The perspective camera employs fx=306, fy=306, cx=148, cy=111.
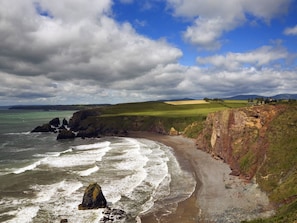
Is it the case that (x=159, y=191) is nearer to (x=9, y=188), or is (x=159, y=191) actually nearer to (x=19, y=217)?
(x=19, y=217)

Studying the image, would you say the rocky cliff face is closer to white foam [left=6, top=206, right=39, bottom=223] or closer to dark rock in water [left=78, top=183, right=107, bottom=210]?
dark rock in water [left=78, top=183, right=107, bottom=210]

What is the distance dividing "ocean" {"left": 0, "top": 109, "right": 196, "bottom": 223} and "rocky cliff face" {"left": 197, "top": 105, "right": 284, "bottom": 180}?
9.71m

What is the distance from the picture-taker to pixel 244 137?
59000 millimetres

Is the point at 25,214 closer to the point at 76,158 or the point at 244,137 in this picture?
the point at 76,158

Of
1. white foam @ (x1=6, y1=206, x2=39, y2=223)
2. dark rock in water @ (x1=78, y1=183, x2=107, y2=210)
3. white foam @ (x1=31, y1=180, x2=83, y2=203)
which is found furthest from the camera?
white foam @ (x1=31, y1=180, x2=83, y2=203)

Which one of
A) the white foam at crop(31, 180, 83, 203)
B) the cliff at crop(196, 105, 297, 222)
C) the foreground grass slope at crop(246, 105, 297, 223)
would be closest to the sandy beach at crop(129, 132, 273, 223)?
the foreground grass slope at crop(246, 105, 297, 223)

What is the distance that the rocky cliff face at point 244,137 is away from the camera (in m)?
51.5

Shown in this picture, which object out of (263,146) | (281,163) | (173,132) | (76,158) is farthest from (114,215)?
(173,132)

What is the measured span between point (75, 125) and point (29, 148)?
208 feet

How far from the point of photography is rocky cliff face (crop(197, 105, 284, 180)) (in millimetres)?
51469

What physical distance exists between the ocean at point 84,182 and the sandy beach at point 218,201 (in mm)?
1573

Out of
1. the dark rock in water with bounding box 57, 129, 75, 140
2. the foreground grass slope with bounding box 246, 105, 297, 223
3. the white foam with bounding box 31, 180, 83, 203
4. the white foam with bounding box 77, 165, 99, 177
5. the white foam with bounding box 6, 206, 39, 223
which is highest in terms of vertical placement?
the foreground grass slope with bounding box 246, 105, 297, 223

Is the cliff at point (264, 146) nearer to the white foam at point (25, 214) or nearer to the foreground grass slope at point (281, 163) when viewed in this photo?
the foreground grass slope at point (281, 163)

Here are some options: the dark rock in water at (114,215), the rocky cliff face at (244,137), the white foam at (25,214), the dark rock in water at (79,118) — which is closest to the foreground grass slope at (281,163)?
the rocky cliff face at (244,137)
